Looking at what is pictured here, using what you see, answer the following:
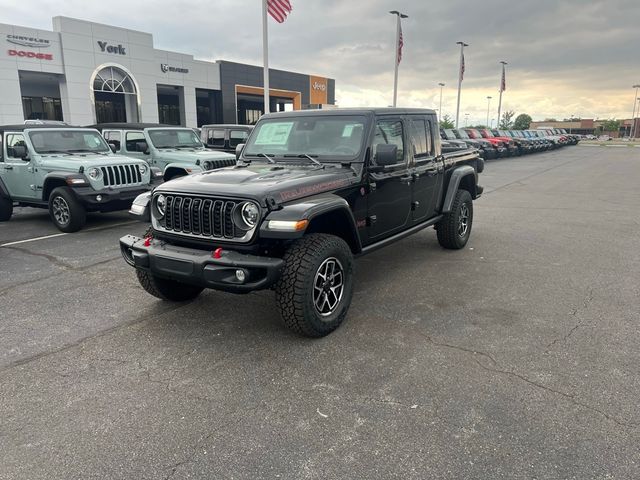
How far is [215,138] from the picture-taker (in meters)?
13.8

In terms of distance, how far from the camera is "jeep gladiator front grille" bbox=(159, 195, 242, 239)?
3.76 m

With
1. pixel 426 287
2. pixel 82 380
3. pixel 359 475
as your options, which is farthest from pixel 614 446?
pixel 82 380

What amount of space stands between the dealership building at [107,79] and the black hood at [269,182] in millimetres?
14875

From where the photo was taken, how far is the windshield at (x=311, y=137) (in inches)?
188

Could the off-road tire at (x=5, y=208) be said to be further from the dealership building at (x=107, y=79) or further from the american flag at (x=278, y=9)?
the dealership building at (x=107, y=79)

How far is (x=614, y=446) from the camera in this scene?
263cm

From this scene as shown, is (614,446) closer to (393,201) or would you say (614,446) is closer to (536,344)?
(536,344)

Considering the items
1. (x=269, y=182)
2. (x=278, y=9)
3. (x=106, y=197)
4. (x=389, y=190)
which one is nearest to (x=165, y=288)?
(x=269, y=182)

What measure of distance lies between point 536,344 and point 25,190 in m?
8.73

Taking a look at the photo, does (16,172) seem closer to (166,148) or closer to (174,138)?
(166,148)

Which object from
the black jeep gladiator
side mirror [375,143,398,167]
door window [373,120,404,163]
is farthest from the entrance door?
side mirror [375,143,398,167]

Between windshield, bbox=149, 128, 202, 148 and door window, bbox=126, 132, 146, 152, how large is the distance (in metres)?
0.31

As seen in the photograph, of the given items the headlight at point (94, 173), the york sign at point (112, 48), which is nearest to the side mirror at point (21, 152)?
the headlight at point (94, 173)

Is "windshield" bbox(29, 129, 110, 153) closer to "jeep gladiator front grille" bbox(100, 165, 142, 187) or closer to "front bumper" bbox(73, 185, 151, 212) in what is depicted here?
"jeep gladiator front grille" bbox(100, 165, 142, 187)
